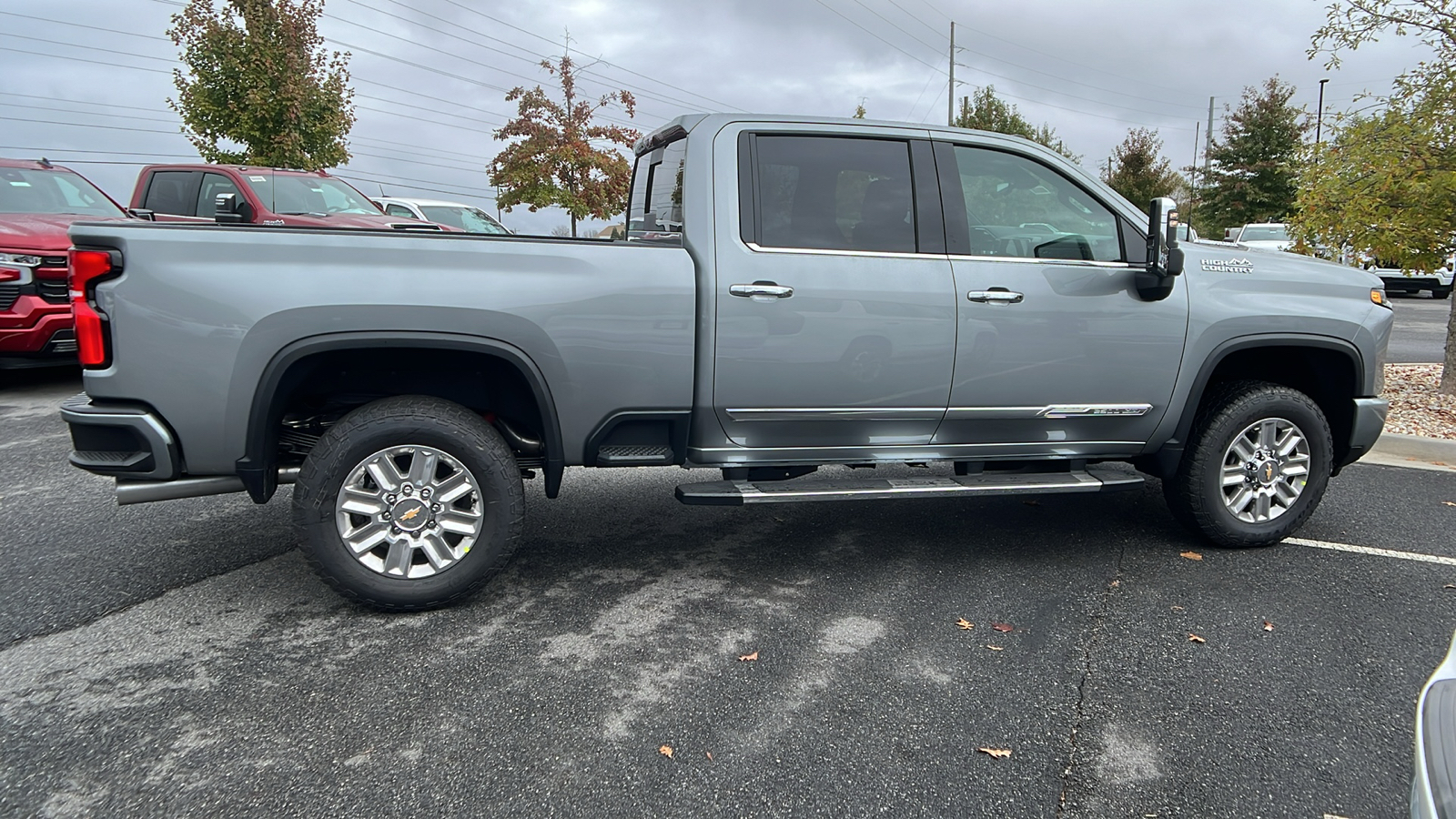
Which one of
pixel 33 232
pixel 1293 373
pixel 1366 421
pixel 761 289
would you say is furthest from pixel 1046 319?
pixel 33 232

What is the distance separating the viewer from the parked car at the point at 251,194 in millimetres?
10617

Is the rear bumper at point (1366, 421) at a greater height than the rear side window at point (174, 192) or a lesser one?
lesser

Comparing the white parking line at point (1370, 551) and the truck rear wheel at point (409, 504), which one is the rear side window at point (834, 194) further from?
the white parking line at point (1370, 551)

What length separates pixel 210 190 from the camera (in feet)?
35.7

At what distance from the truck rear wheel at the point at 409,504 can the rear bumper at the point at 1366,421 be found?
412 centimetres

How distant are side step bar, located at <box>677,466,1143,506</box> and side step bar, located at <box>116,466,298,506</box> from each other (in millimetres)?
1746

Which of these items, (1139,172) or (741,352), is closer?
(741,352)

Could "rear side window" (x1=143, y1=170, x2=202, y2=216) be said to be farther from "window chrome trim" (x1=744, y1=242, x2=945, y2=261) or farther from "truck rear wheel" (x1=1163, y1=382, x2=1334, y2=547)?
"truck rear wheel" (x1=1163, y1=382, x2=1334, y2=547)

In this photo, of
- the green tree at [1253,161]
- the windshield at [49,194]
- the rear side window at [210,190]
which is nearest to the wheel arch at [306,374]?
the windshield at [49,194]

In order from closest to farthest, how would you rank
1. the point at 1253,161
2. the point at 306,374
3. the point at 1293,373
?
the point at 306,374 < the point at 1293,373 < the point at 1253,161

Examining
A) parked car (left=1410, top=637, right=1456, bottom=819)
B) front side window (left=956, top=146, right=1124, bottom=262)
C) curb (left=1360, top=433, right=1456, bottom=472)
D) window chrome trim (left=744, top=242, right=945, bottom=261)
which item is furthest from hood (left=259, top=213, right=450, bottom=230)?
parked car (left=1410, top=637, right=1456, bottom=819)

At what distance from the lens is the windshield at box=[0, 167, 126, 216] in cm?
895

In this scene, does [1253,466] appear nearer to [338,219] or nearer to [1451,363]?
[1451,363]

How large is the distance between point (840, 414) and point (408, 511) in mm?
1828
